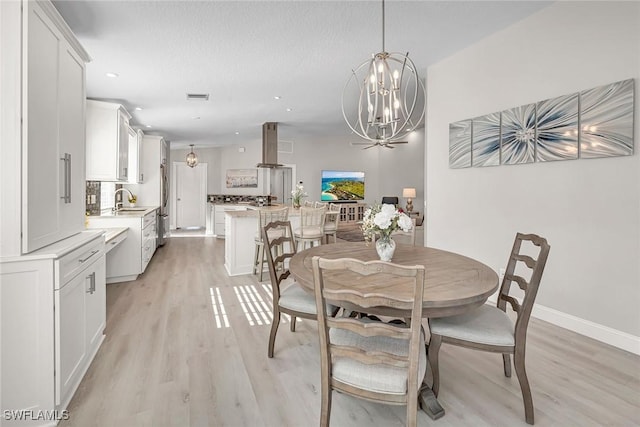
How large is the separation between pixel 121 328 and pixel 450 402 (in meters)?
2.60

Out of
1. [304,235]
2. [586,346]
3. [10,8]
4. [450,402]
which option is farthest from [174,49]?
[586,346]

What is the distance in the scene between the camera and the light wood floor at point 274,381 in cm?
166

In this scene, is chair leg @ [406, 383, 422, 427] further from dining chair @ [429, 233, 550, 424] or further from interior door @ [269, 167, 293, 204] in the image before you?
interior door @ [269, 167, 293, 204]

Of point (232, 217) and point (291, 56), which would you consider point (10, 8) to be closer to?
point (291, 56)

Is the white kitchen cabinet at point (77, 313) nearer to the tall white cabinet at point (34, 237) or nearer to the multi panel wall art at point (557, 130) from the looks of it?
the tall white cabinet at point (34, 237)

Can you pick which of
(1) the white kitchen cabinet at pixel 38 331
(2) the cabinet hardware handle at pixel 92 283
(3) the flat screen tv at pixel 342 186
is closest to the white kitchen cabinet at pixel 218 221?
(3) the flat screen tv at pixel 342 186

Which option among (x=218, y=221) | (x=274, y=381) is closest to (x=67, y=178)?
(x=274, y=381)

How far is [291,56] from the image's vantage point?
345cm

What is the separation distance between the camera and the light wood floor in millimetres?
1662

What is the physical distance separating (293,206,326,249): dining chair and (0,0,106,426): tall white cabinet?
2.79 m

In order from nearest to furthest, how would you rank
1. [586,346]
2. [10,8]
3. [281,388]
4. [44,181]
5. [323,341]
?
[323,341] < [10,8] < [44,181] < [281,388] < [586,346]

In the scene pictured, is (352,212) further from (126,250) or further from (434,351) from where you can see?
(434,351)

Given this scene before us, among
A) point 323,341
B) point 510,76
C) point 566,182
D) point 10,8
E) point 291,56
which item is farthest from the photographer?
point 291,56

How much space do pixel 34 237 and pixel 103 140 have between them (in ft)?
9.90
